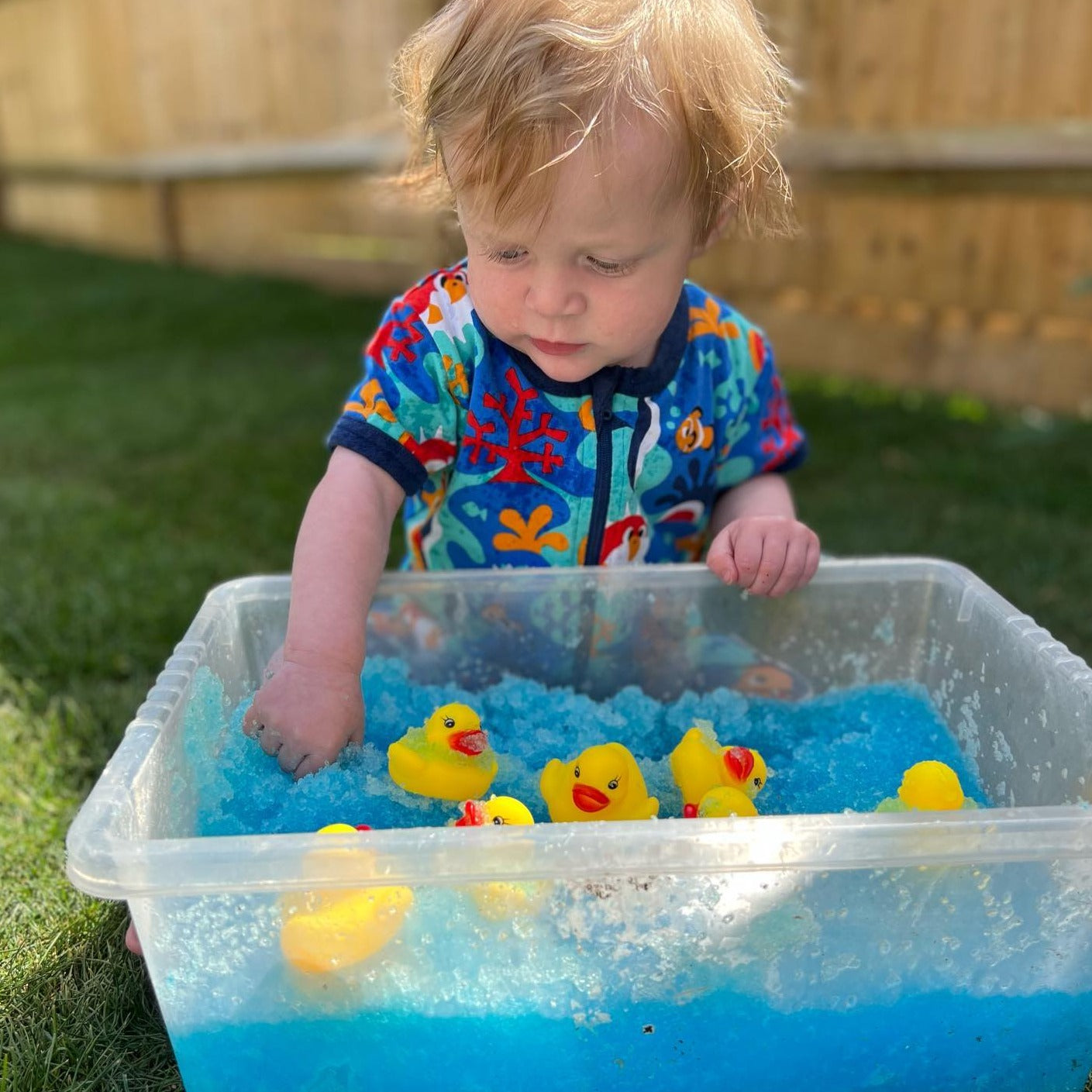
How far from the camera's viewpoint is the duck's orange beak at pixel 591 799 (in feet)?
3.24

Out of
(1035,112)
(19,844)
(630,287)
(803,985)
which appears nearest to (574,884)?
(803,985)

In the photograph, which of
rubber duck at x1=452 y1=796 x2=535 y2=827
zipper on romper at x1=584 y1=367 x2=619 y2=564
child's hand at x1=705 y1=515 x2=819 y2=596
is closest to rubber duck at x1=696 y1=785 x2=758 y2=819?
rubber duck at x1=452 y1=796 x2=535 y2=827

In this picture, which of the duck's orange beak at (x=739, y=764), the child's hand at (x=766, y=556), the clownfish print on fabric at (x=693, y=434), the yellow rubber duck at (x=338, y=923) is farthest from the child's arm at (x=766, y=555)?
the yellow rubber duck at (x=338, y=923)

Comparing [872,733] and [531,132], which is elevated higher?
[531,132]

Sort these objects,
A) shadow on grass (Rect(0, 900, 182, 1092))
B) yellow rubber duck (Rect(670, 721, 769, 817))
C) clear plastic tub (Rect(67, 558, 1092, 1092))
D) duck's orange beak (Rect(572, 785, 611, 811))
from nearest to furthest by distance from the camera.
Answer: clear plastic tub (Rect(67, 558, 1092, 1092)), shadow on grass (Rect(0, 900, 182, 1092)), duck's orange beak (Rect(572, 785, 611, 811)), yellow rubber duck (Rect(670, 721, 769, 817))

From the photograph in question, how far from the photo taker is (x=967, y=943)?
0.84 metres

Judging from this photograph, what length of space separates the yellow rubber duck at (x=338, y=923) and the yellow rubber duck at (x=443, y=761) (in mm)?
275

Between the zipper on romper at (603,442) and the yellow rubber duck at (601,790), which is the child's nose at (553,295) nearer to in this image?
the zipper on romper at (603,442)

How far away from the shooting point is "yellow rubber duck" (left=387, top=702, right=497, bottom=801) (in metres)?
1.06

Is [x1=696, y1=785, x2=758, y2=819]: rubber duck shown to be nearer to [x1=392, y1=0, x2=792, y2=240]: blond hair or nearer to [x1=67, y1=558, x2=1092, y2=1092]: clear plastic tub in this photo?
[x1=67, y1=558, x2=1092, y2=1092]: clear plastic tub

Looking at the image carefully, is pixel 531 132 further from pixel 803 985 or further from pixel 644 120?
pixel 803 985

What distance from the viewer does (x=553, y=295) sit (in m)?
1.06

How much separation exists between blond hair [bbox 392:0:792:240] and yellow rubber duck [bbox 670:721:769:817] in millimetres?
520

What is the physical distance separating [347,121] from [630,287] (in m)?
4.24
